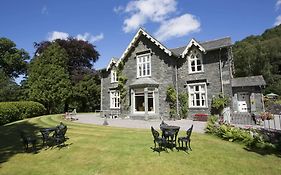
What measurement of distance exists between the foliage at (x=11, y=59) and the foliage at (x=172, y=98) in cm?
4549

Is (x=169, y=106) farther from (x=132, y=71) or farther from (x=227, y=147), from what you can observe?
(x=227, y=147)

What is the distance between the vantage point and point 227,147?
1009 cm

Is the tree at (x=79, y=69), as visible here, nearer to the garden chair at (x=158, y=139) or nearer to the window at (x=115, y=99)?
the window at (x=115, y=99)

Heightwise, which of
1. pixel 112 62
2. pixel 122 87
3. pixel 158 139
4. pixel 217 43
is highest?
pixel 217 43

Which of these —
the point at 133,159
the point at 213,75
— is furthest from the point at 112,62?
the point at 133,159

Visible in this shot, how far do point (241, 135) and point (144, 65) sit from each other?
14762 millimetres

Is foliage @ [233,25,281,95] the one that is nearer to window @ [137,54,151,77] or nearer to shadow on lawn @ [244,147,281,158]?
window @ [137,54,151,77]

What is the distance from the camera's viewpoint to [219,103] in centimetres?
1900

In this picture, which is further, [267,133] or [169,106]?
[169,106]

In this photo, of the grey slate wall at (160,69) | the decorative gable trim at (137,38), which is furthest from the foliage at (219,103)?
the decorative gable trim at (137,38)

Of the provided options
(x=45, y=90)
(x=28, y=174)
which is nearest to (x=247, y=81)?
(x=28, y=174)

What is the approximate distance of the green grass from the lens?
7.54 m

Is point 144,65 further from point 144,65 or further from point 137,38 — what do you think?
point 137,38

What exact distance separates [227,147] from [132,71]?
1631cm
